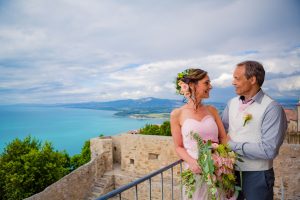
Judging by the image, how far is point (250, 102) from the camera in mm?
2473

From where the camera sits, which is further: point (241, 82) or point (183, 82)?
point (183, 82)

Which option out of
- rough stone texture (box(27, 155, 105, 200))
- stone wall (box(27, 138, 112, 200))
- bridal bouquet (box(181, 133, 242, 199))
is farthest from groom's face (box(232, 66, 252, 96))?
rough stone texture (box(27, 155, 105, 200))

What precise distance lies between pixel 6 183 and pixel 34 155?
7.71ft

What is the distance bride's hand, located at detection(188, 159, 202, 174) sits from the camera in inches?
92.7

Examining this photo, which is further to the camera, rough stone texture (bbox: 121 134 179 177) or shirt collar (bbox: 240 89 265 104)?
rough stone texture (bbox: 121 134 179 177)

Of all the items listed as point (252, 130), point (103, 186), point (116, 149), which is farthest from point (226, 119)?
point (116, 149)

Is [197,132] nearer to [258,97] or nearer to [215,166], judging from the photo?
[215,166]

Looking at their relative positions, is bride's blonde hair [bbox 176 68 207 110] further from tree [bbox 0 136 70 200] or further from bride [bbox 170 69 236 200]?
tree [bbox 0 136 70 200]

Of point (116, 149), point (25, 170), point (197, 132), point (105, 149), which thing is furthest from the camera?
point (116, 149)

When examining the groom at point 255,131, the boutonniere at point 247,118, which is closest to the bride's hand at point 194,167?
the groom at point 255,131

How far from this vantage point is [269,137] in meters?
2.24

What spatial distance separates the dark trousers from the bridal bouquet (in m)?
0.16

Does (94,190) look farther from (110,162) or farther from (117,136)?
(117,136)

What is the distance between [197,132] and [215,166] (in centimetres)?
46
